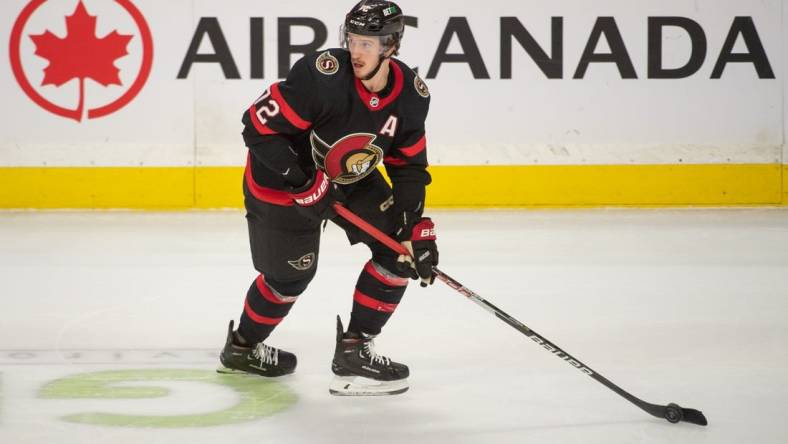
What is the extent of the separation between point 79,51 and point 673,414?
492 cm

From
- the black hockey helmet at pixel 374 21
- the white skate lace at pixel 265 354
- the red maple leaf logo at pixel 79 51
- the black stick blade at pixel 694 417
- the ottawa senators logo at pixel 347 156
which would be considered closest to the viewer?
the black stick blade at pixel 694 417

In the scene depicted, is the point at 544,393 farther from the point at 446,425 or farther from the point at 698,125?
the point at 698,125

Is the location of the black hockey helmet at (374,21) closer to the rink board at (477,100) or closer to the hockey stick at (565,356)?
the hockey stick at (565,356)

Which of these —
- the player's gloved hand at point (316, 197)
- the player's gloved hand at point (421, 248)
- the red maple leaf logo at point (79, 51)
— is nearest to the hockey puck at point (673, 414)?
the player's gloved hand at point (421, 248)

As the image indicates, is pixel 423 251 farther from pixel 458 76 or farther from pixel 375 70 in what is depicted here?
pixel 458 76

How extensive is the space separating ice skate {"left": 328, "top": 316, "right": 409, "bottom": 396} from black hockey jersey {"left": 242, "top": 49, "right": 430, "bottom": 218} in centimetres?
38

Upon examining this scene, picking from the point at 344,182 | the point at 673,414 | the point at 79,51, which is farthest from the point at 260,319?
the point at 79,51

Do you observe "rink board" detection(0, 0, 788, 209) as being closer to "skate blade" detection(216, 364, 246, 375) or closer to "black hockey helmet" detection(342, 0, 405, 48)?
"skate blade" detection(216, 364, 246, 375)

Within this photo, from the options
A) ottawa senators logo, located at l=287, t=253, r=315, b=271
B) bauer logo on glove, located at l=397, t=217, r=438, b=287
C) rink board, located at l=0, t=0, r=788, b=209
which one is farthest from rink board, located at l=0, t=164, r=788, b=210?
bauer logo on glove, located at l=397, t=217, r=438, b=287

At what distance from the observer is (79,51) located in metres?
6.50

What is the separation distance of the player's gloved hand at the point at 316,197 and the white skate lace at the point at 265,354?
1.53 ft

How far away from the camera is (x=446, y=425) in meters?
2.52

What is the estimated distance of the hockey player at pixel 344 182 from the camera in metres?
2.68

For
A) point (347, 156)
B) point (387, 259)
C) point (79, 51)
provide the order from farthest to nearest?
point (79, 51)
point (387, 259)
point (347, 156)
